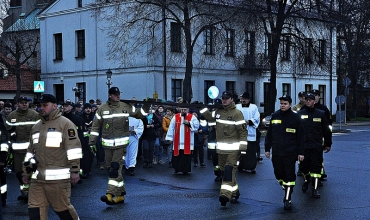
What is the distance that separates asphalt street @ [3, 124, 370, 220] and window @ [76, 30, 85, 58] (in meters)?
26.6

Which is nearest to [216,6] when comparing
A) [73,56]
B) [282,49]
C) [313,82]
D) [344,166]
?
[282,49]

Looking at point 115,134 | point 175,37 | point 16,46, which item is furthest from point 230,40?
point 115,134

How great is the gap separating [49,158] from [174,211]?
311 cm

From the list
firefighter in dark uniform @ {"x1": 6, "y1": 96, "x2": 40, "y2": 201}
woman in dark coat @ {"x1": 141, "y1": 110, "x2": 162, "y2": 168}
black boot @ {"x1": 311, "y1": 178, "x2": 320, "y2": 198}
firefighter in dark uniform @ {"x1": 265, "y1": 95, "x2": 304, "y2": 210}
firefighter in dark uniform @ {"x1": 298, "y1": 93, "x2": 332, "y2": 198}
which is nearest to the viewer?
firefighter in dark uniform @ {"x1": 265, "y1": 95, "x2": 304, "y2": 210}

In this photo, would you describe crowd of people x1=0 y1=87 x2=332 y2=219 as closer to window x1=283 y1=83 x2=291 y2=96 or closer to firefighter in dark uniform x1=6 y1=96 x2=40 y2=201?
firefighter in dark uniform x1=6 y1=96 x2=40 y2=201

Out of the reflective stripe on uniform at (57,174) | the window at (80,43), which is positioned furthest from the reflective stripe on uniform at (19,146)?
the window at (80,43)

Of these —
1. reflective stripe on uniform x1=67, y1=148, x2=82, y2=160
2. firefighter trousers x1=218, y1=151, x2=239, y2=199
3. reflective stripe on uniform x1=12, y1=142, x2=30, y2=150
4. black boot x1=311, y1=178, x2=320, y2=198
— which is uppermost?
reflective stripe on uniform x1=67, y1=148, x2=82, y2=160

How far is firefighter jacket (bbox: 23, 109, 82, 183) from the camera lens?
23.8 ft

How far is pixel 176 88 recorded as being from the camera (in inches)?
1528

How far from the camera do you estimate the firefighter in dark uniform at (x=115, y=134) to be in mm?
10477

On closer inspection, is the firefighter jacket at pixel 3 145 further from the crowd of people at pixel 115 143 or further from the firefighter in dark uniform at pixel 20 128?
the firefighter in dark uniform at pixel 20 128

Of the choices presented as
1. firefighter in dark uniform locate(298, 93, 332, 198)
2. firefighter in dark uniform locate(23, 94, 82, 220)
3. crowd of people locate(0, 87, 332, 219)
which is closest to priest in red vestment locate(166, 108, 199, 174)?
crowd of people locate(0, 87, 332, 219)

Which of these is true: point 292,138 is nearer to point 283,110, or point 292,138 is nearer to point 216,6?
point 283,110

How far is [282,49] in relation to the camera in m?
40.1
